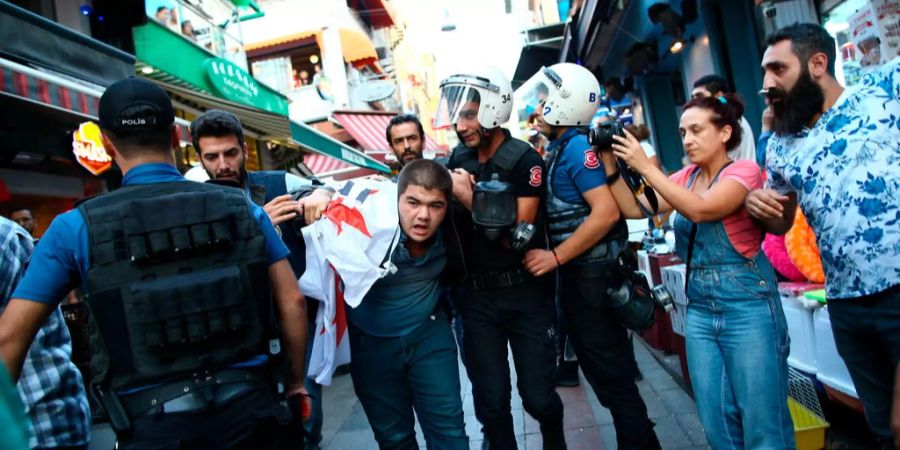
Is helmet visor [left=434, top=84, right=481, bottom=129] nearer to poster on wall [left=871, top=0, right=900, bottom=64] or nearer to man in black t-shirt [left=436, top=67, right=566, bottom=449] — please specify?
man in black t-shirt [left=436, top=67, right=566, bottom=449]

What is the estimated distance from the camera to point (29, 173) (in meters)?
6.84

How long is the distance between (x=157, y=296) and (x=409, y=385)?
1351 mm

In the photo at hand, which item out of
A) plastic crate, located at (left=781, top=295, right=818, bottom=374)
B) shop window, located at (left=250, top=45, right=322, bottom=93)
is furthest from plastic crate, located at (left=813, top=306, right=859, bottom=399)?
shop window, located at (left=250, top=45, right=322, bottom=93)

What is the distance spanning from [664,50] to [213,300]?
Answer: 947 centimetres

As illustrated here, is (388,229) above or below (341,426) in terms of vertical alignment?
above

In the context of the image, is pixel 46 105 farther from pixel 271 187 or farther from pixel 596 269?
pixel 596 269

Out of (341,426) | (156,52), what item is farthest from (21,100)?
(156,52)

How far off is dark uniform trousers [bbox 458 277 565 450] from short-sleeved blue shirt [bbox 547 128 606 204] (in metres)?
0.50

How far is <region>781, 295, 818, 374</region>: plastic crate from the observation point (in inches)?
128

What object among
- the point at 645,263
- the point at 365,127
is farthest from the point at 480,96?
the point at 365,127

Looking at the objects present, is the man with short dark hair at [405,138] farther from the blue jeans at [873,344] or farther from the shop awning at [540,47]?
the shop awning at [540,47]

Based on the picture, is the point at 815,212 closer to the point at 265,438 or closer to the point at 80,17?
the point at 265,438

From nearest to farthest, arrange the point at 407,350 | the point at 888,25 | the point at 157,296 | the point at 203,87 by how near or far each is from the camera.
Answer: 1. the point at 157,296
2. the point at 407,350
3. the point at 888,25
4. the point at 203,87

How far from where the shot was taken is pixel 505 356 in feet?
9.48
